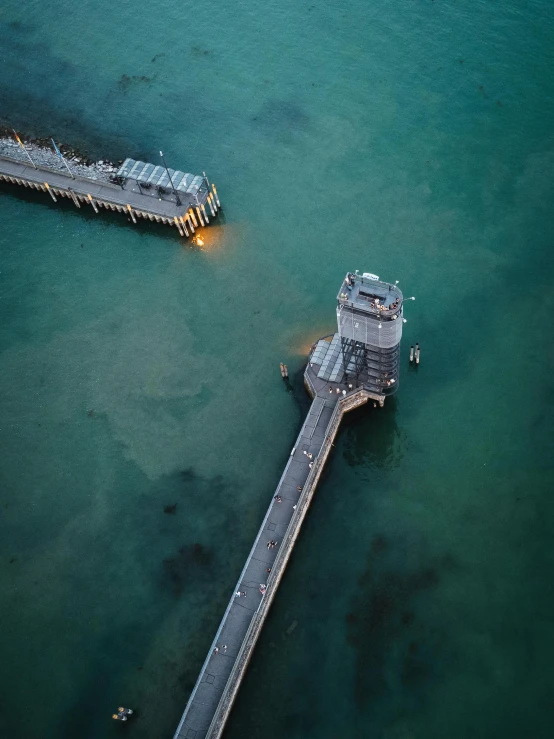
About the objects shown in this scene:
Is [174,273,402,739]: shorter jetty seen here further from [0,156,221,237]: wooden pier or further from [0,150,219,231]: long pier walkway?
[0,156,221,237]: wooden pier

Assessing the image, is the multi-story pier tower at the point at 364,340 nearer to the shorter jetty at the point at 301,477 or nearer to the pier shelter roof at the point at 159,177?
the shorter jetty at the point at 301,477

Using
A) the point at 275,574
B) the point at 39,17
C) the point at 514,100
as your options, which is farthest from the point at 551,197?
the point at 39,17

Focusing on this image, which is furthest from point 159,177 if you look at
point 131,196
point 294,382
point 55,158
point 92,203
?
point 294,382

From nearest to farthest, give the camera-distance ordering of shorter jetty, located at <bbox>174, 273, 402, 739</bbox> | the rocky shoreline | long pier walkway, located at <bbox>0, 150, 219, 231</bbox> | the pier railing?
the pier railing, shorter jetty, located at <bbox>174, 273, 402, 739</bbox>, long pier walkway, located at <bbox>0, 150, 219, 231</bbox>, the rocky shoreline

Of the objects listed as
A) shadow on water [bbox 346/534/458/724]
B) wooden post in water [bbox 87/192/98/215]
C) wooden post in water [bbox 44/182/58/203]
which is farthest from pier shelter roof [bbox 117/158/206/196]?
shadow on water [bbox 346/534/458/724]

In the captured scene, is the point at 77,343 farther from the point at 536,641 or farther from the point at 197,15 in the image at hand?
the point at 197,15

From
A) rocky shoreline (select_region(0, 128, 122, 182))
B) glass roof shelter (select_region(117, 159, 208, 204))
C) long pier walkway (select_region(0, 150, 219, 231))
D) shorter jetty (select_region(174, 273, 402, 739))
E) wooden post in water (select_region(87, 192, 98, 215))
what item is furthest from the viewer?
rocky shoreline (select_region(0, 128, 122, 182))

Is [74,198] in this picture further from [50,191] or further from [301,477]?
[301,477]
